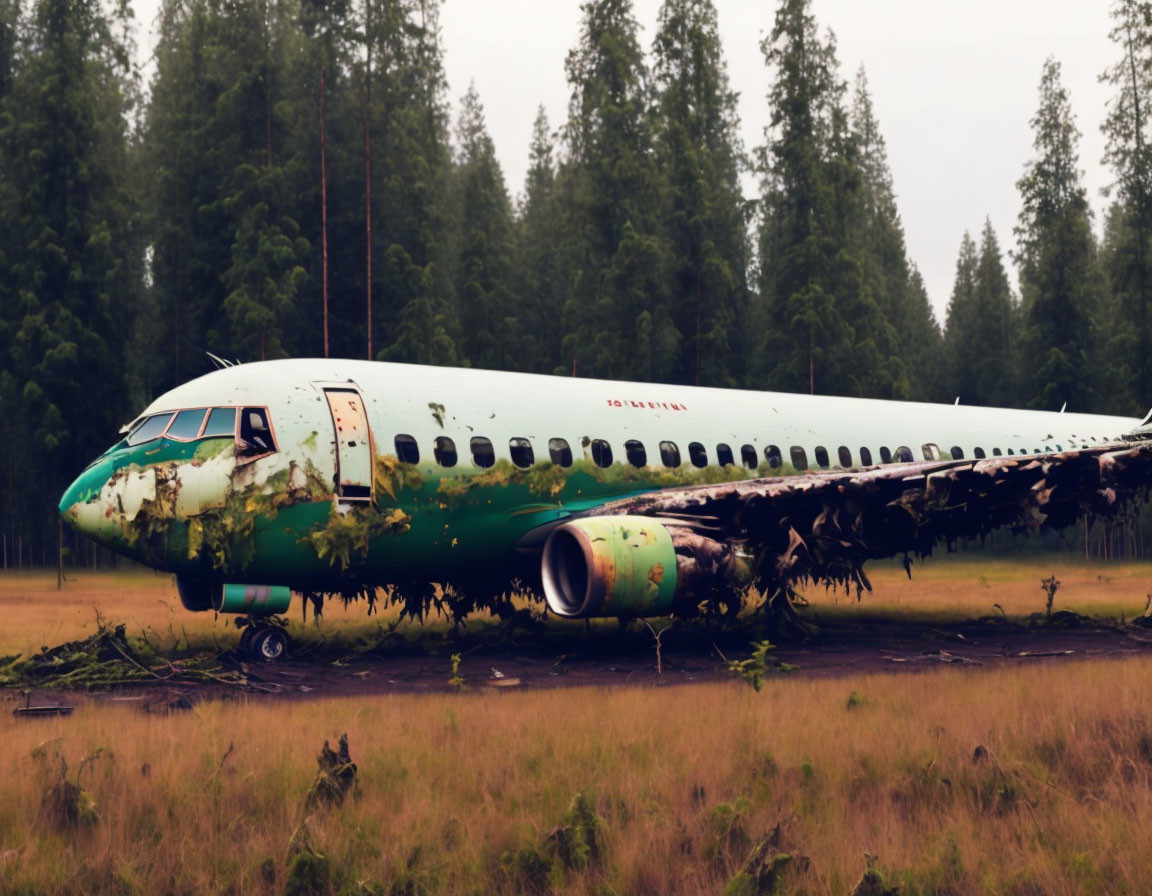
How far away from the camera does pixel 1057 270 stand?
46.0m

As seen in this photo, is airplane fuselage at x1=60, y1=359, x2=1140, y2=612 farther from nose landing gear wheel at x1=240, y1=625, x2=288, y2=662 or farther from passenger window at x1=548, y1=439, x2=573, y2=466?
nose landing gear wheel at x1=240, y1=625, x2=288, y2=662

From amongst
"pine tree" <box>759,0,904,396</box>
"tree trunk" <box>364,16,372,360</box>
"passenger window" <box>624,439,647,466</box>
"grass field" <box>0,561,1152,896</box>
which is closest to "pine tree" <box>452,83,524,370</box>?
"tree trunk" <box>364,16,372,360</box>

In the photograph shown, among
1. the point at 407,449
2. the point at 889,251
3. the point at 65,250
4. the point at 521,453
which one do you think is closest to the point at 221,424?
the point at 407,449

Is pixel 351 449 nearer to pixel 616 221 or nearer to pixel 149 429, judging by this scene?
pixel 149 429

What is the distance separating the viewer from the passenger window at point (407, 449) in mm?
15898

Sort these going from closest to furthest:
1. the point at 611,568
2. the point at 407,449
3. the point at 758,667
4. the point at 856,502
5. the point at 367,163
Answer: the point at 611,568 → the point at 758,667 → the point at 407,449 → the point at 856,502 → the point at 367,163

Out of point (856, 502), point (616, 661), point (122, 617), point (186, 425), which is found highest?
point (186, 425)

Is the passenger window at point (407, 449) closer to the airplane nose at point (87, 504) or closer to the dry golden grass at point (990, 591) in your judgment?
the airplane nose at point (87, 504)

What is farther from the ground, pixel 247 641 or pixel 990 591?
pixel 247 641

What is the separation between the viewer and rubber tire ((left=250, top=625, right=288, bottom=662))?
15719 millimetres

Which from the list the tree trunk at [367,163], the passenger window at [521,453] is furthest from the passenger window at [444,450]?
the tree trunk at [367,163]

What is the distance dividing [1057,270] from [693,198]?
47.2ft

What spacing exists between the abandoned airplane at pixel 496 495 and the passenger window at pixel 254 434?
2cm

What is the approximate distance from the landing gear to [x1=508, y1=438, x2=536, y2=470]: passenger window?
3.97 metres
